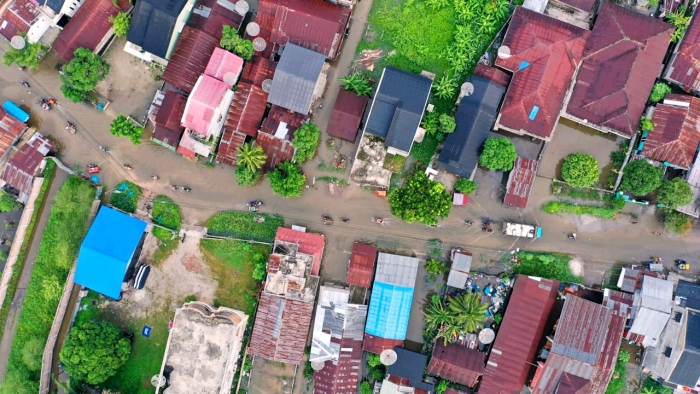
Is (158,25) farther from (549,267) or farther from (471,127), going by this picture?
(549,267)

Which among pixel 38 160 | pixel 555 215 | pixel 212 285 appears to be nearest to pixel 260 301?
pixel 212 285

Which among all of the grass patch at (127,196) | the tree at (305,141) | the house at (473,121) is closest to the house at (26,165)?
the grass patch at (127,196)

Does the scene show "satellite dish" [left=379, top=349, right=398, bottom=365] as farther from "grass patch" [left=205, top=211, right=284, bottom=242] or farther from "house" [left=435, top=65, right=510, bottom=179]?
"house" [left=435, top=65, right=510, bottom=179]

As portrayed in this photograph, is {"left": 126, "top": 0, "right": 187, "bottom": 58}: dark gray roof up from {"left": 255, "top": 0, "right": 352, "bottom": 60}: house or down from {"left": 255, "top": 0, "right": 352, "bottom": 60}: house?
down

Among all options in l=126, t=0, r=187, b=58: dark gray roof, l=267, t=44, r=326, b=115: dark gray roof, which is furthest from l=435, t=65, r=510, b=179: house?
l=126, t=0, r=187, b=58: dark gray roof

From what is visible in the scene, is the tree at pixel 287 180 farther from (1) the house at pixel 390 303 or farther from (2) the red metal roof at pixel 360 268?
(1) the house at pixel 390 303

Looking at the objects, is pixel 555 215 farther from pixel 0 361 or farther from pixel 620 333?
pixel 0 361

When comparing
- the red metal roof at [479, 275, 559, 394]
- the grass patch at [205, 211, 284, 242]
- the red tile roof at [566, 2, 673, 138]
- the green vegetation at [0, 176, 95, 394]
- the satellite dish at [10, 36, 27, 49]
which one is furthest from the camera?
the grass patch at [205, 211, 284, 242]
